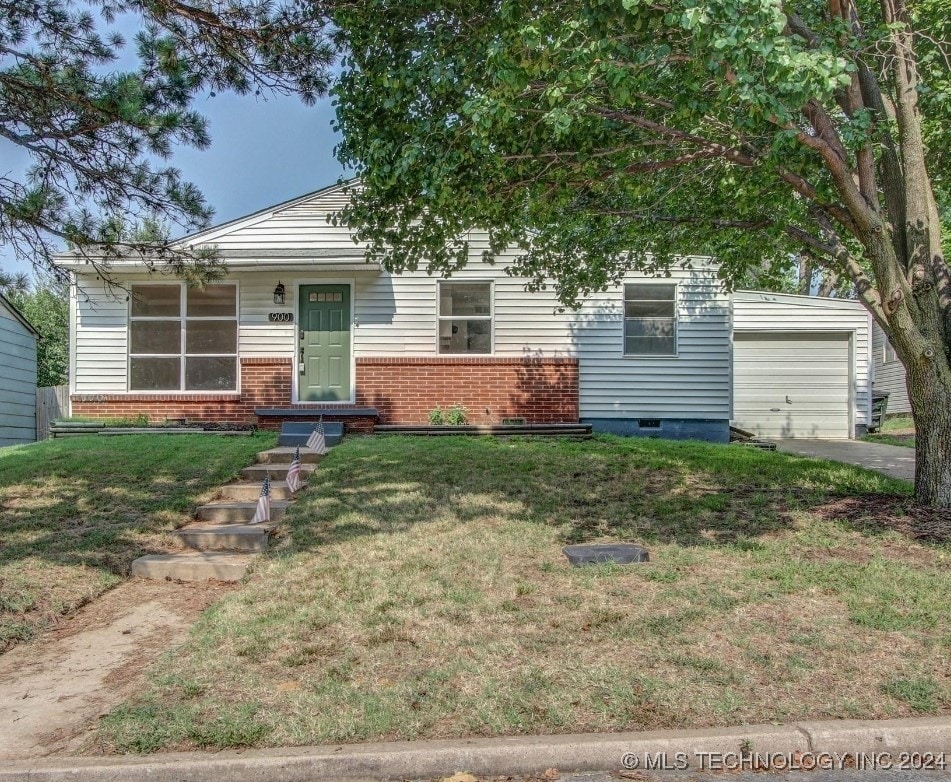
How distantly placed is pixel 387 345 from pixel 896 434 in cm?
1176

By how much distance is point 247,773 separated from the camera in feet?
9.48

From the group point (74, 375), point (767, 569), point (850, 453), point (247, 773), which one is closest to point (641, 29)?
point (767, 569)

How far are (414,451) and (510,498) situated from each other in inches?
102

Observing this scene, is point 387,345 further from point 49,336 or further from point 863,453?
point 49,336

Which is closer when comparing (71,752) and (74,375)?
(71,752)

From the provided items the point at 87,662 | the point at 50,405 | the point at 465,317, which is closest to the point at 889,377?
the point at 465,317

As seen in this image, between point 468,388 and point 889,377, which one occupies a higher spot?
point 889,377

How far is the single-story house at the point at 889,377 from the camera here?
69.6 feet

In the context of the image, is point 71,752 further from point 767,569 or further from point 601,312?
point 601,312

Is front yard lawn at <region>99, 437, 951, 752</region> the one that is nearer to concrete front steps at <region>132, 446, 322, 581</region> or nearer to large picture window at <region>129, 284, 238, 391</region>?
concrete front steps at <region>132, 446, 322, 581</region>

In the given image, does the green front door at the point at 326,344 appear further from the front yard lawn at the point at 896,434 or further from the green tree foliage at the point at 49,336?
the green tree foliage at the point at 49,336

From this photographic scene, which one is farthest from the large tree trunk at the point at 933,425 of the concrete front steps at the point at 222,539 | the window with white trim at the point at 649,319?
the window with white trim at the point at 649,319

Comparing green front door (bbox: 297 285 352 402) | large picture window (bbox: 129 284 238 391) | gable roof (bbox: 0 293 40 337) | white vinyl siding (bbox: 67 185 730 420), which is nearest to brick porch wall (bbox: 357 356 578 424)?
white vinyl siding (bbox: 67 185 730 420)

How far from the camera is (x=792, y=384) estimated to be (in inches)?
608
